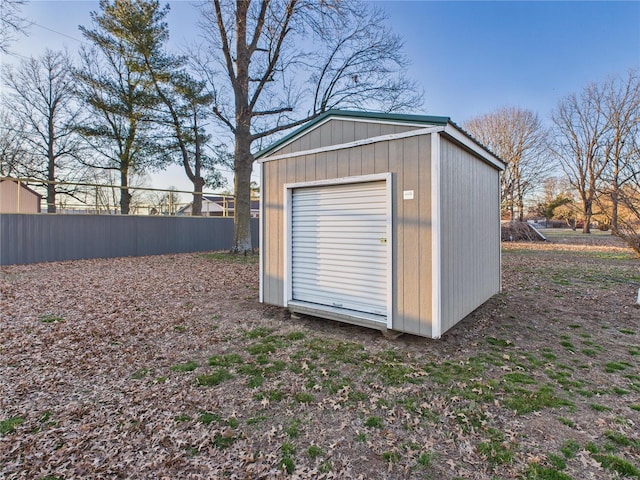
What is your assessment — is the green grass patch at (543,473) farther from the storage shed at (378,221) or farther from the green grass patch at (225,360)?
the green grass patch at (225,360)

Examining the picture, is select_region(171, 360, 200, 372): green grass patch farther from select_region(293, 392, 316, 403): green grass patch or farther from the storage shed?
the storage shed

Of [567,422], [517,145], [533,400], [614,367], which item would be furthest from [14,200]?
[517,145]

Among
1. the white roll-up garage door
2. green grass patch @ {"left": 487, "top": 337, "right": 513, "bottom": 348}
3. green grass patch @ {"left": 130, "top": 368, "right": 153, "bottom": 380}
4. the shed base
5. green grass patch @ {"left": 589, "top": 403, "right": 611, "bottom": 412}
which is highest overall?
the white roll-up garage door

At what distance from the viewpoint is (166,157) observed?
13773 millimetres

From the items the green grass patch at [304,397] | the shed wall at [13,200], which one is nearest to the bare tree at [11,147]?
the shed wall at [13,200]

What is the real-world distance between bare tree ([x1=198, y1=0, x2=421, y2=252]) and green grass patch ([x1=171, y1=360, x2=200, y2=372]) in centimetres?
742

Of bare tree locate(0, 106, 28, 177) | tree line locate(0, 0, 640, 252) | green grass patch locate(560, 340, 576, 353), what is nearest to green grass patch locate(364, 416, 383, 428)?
green grass patch locate(560, 340, 576, 353)

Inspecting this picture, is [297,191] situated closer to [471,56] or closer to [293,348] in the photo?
[293,348]

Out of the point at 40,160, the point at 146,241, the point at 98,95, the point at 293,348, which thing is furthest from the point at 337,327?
the point at 40,160

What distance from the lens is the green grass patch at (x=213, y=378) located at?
2.81 meters

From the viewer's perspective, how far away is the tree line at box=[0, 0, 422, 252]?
9992mm

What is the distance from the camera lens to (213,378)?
2.89m

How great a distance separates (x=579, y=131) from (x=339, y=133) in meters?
25.0

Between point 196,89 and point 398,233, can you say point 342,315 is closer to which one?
point 398,233
